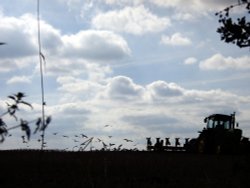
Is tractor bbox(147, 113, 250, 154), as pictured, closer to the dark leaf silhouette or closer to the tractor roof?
the tractor roof

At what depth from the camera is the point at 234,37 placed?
7141 mm

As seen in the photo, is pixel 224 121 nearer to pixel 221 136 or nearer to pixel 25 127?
pixel 221 136

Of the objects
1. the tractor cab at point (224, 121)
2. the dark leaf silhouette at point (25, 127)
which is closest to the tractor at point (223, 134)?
the tractor cab at point (224, 121)

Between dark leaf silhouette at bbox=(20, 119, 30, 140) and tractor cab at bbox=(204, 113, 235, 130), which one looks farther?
tractor cab at bbox=(204, 113, 235, 130)

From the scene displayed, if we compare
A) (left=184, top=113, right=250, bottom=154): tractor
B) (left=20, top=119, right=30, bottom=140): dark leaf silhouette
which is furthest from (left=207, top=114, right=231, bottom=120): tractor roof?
(left=20, top=119, right=30, bottom=140): dark leaf silhouette

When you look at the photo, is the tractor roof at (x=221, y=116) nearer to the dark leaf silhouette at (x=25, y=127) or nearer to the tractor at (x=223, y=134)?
the tractor at (x=223, y=134)

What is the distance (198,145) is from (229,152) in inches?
105

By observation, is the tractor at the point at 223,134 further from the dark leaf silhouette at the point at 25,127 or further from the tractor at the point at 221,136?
the dark leaf silhouette at the point at 25,127

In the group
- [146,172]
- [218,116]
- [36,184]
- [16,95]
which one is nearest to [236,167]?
[16,95]

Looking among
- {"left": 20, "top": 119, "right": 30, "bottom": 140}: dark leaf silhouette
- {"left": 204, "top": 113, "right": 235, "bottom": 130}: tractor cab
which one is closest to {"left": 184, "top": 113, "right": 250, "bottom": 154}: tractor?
{"left": 204, "top": 113, "right": 235, "bottom": 130}: tractor cab

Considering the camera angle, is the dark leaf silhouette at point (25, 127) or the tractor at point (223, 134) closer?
the dark leaf silhouette at point (25, 127)

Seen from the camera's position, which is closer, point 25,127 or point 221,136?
point 25,127

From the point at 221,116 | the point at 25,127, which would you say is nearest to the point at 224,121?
the point at 221,116

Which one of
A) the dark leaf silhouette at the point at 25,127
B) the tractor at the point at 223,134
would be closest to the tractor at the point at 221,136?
the tractor at the point at 223,134
